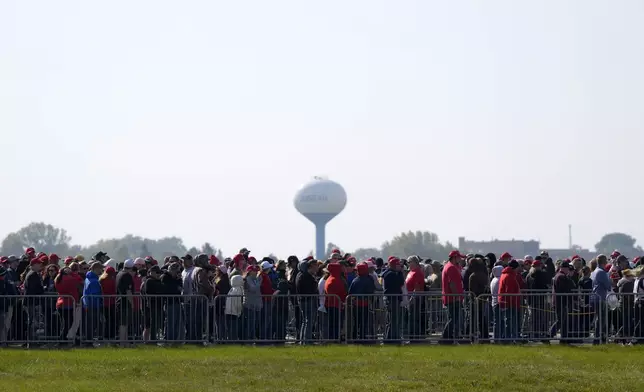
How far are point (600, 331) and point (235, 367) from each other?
26.4 ft

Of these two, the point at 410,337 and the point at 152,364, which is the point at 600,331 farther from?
the point at 152,364

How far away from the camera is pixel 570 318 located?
27.8 metres

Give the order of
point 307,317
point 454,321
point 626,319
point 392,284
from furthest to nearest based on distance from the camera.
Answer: point 392,284, point 307,317, point 454,321, point 626,319

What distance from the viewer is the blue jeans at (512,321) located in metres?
27.6

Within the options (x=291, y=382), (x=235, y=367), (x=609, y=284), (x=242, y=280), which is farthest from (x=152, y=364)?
(x=609, y=284)

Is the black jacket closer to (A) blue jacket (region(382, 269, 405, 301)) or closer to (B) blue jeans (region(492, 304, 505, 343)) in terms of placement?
(A) blue jacket (region(382, 269, 405, 301))

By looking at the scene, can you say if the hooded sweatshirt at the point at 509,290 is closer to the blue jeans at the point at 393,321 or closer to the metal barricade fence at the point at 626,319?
the metal barricade fence at the point at 626,319

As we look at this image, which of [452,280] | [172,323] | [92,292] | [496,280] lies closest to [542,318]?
[496,280]

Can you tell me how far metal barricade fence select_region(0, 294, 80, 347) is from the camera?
2736 cm

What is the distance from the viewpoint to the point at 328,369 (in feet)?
74.6

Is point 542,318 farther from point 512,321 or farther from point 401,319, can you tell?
point 401,319

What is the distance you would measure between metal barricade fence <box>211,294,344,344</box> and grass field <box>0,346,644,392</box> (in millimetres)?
1154

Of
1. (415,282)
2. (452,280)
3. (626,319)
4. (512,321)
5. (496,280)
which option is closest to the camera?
(626,319)

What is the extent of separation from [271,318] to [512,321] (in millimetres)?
4766
